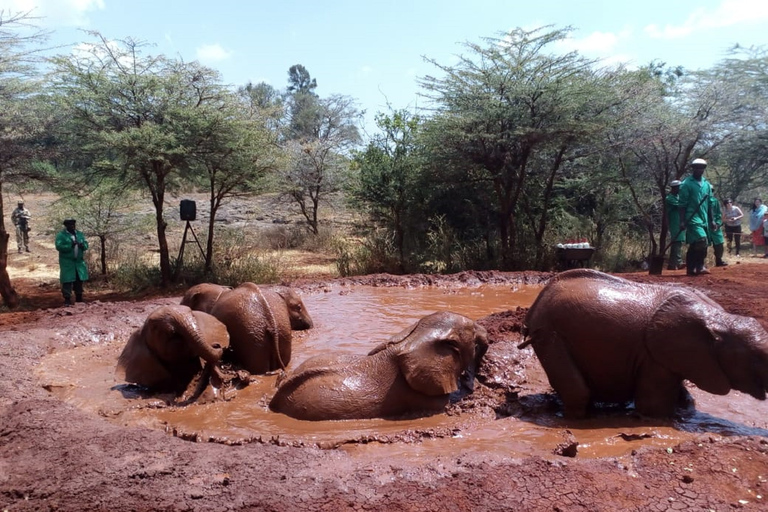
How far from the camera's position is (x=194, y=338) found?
5434 mm

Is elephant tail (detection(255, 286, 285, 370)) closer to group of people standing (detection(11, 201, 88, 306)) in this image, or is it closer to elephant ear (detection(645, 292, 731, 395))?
elephant ear (detection(645, 292, 731, 395))

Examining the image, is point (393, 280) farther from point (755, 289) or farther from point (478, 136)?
point (755, 289)

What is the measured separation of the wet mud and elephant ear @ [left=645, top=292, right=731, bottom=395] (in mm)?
410

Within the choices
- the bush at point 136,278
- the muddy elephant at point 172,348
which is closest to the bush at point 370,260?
the bush at point 136,278

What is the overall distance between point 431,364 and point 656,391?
1710mm

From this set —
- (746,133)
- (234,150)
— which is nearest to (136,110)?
(234,150)

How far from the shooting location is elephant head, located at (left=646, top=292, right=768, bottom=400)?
4082 millimetres

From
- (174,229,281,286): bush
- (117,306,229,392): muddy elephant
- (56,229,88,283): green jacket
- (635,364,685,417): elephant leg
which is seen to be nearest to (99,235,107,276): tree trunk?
(174,229,281,286): bush

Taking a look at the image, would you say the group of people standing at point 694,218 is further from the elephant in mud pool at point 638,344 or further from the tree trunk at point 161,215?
the tree trunk at point 161,215

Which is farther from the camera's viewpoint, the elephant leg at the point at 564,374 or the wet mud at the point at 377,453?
the elephant leg at the point at 564,374

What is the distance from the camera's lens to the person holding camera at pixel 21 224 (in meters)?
19.2

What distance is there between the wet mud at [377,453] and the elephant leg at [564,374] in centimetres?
16

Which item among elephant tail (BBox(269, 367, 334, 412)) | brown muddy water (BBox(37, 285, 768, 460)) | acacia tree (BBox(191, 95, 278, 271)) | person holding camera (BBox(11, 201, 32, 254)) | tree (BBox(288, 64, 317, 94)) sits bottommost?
brown muddy water (BBox(37, 285, 768, 460))

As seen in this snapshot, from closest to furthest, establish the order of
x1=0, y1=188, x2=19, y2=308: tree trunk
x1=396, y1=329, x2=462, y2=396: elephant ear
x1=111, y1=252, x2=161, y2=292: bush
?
x1=396, y1=329, x2=462, y2=396: elephant ear, x1=0, y1=188, x2=19, y2=308: tree trunk, x1=111, y1=252, x2=161, y2=292: bush
